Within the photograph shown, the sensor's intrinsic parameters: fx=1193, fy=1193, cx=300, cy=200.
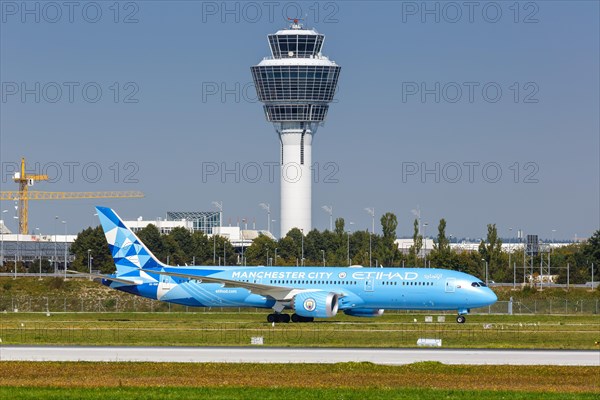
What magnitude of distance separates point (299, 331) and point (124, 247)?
1974 cm

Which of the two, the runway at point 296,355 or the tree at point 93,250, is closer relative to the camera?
the runway at point 296,355

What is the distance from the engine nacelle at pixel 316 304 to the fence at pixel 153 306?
17312 millimetres

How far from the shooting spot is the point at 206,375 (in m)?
39.1

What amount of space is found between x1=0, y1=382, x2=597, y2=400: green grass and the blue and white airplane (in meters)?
36.0

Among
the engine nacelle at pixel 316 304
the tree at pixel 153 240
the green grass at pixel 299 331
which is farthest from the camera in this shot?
the tree at pixel 153 240

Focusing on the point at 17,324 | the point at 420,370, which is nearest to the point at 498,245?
the point at 17,324

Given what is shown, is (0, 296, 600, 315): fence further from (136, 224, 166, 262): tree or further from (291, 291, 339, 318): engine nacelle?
(136, 224, 166, 262): tree

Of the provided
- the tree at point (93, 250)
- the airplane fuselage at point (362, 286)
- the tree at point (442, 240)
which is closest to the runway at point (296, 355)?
the airplane fuselage at point (362, 286)

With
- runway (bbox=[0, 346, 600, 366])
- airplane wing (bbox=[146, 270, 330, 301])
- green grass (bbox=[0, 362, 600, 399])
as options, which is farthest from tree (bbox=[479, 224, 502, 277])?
green grass (bbox=[0, 362, 600, 399])

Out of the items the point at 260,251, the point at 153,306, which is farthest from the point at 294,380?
the point at 260,251

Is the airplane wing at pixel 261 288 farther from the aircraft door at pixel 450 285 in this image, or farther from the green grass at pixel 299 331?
the aircraft door at pixel 450 285

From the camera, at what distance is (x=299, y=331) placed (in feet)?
206

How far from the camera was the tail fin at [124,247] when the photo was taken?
3071 inches

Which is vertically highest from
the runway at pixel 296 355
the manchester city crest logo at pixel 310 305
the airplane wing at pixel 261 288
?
the airplane wing at pixel 261 288
